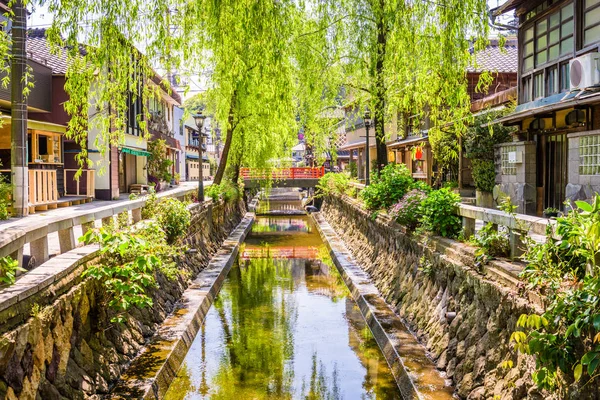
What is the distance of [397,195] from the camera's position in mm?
15594

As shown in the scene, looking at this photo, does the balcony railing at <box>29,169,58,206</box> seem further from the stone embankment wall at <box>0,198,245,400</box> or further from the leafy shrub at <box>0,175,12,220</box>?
the stone embankment wall at <box>0,198,245,400</box>

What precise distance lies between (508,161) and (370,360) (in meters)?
11.4

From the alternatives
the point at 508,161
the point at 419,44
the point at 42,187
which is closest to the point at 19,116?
the point at 42,187

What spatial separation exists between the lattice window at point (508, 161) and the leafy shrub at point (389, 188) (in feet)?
13.7

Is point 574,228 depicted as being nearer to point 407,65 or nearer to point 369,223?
point 407,65

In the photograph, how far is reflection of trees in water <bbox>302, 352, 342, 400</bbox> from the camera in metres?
8.66

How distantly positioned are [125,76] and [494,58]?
83.0ft

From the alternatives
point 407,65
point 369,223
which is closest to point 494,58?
point 369,223

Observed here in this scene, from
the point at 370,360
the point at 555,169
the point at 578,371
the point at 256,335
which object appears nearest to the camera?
the point at 578,371

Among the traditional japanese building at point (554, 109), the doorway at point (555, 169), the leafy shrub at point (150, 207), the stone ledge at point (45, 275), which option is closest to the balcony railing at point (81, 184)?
the leafy shrub at point (150, 207)

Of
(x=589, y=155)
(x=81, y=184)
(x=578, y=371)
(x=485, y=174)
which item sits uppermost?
(x=589, y=155)

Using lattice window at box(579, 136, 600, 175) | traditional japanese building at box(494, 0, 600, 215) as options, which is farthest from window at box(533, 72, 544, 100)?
lattice window at box(579, 136, 600, 175)

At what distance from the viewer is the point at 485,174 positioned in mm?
21703

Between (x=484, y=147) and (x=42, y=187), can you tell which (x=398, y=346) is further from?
(x=42, y=187)
